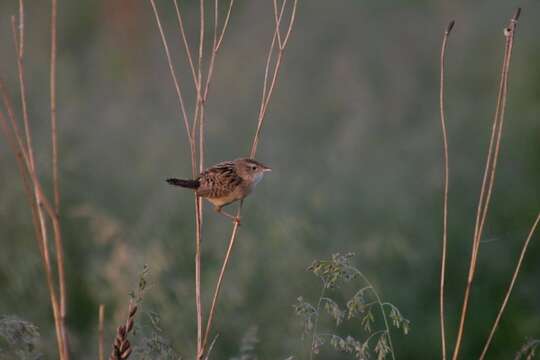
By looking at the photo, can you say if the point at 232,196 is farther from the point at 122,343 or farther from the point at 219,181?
Answer: the point at 122,343

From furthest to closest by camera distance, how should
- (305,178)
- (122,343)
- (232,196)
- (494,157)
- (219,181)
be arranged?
(305,178), (232,196), (219,181), (494,157), (122,343)

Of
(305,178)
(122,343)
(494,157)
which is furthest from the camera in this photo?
(305,178)

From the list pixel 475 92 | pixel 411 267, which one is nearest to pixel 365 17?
pixel 475 92

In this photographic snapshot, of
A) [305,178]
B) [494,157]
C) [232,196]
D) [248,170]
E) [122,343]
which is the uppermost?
[305,178]

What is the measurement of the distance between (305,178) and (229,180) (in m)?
3.19

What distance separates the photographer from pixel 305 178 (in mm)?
7727

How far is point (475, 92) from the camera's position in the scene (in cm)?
887

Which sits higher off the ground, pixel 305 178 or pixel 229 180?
pixel 305 178

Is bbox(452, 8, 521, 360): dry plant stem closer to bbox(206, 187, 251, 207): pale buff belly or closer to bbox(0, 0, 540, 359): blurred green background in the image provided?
bbox(206, 187, 251, 207): pale buff belly

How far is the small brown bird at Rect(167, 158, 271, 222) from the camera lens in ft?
14.8

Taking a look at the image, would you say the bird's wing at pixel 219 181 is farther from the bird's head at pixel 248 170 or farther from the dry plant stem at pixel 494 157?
the dry plant stem at pixel 494 157

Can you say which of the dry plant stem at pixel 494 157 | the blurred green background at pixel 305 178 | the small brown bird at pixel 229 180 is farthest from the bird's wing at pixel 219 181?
the dry plant stem at pixel 494 157

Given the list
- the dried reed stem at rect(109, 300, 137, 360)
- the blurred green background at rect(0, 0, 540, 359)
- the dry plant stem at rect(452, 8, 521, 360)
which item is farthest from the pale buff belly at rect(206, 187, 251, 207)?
the dried reed stem at rect(109, 300, 137, 360)

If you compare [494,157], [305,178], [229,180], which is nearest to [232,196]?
[229,180]
